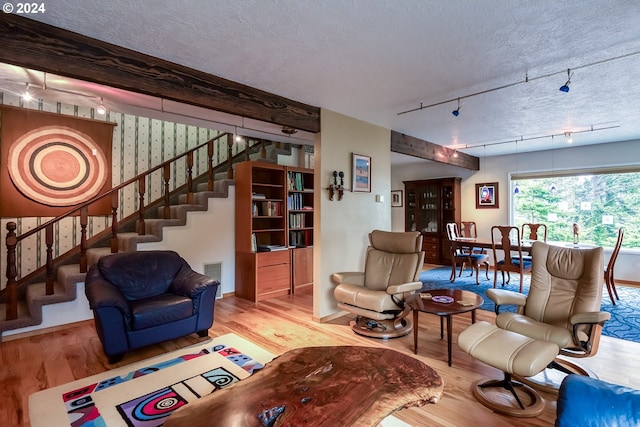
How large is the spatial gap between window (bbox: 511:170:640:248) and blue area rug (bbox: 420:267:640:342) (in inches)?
42.5

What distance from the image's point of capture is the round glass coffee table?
262 cm

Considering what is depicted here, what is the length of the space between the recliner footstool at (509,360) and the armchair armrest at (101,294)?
277cm

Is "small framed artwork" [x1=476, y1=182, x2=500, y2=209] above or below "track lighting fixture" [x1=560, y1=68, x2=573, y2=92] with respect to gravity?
below

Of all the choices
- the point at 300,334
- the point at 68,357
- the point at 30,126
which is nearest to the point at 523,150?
the point at 300,334

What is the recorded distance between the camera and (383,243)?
380cm

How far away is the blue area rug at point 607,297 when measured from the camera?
3403 millimetres

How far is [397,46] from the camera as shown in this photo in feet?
7.51

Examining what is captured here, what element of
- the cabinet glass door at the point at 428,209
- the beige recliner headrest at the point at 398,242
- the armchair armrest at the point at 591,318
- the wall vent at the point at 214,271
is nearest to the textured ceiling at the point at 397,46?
the beige recliner headrest at the point at 398,242

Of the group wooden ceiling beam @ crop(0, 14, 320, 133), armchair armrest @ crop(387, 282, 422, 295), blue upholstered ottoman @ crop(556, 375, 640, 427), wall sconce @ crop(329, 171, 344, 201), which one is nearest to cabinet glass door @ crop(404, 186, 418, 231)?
wall sconce @ crop(329, 171, 344, 201)

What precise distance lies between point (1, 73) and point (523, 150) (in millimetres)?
7802

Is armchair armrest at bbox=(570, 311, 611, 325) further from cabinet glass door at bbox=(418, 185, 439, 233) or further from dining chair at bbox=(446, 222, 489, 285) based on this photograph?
cabinet glass door at bbox=(418, 185, 439, 233)

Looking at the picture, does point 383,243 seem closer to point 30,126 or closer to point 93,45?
point 93,45

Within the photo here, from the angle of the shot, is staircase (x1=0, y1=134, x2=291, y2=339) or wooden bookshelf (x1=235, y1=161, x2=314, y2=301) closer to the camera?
staircase (x1=0, y1=134, x2=291, y2=339)

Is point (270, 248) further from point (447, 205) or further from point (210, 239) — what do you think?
point (447, 205)
